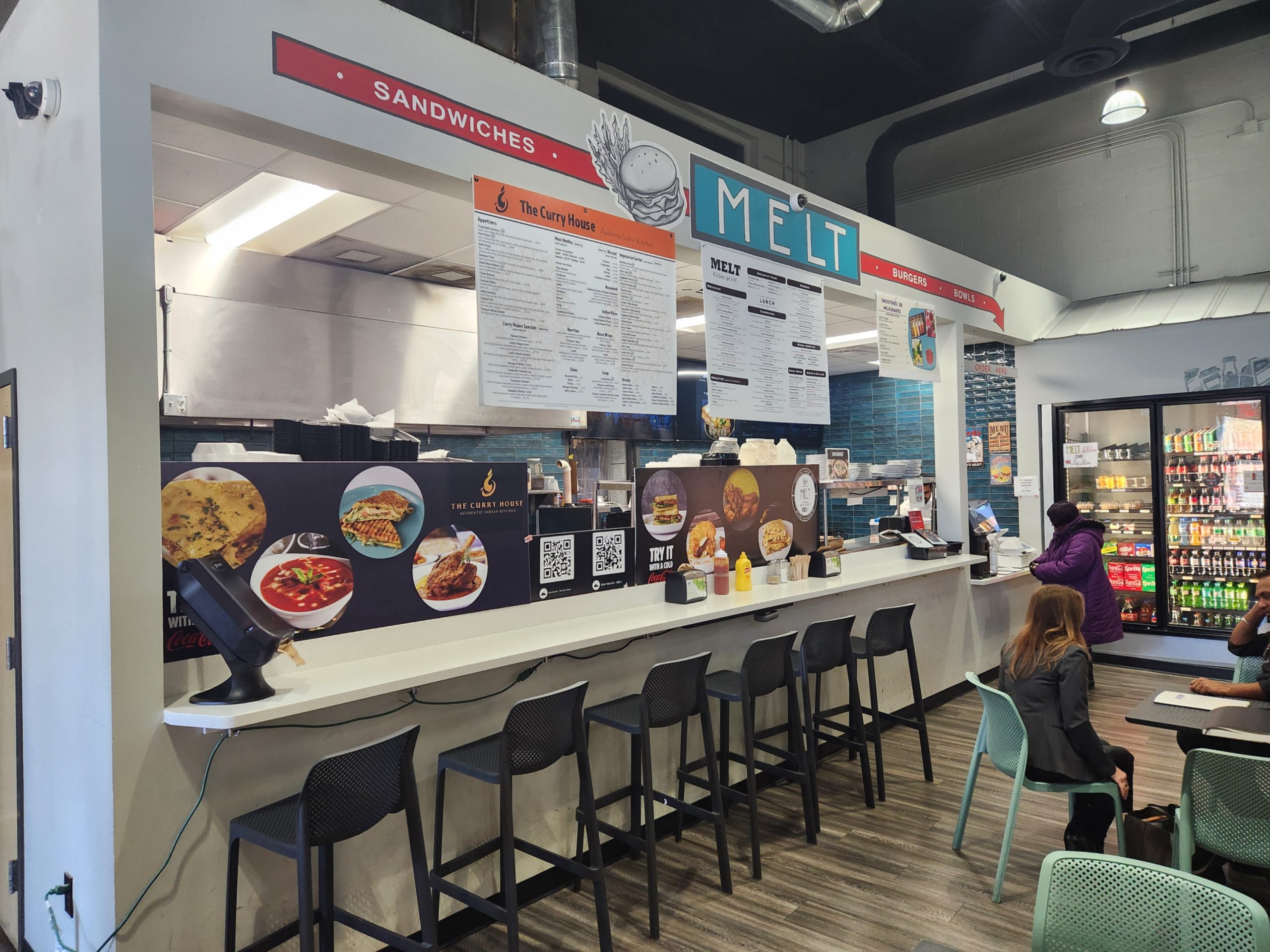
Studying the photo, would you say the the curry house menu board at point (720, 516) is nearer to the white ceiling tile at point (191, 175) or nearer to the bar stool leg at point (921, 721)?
the bar stool leg at point (921, 721)

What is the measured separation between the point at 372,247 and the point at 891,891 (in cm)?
397

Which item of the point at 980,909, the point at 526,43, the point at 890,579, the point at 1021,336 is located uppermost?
the point at 526,43

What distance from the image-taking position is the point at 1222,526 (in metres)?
6.10

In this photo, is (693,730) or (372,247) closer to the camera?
(693,730)

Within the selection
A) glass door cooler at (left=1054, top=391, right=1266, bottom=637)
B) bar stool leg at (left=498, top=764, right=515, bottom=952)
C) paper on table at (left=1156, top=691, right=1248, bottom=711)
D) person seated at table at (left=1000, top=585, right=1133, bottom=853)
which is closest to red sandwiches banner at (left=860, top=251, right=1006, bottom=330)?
glass door cooler at (left=1054, top=391, right=1266, bottom=637)

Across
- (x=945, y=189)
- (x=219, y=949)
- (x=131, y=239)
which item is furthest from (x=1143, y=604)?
(x=131, y=239)

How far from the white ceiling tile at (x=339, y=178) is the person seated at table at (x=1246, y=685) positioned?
343cm

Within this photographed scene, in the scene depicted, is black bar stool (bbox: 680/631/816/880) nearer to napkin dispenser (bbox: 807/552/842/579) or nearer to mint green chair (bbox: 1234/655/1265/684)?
napkin dispenser (bbox: 807/552/842/579)

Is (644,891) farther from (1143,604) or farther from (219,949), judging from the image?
(1143,604)

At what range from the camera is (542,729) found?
258 cm

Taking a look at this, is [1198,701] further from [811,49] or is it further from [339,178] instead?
[811,49]

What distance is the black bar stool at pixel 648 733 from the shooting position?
9.46 ft

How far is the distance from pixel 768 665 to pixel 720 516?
0.89m

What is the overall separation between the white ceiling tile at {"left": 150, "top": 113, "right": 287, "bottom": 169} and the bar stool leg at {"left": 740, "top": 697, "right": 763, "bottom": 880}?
2.78 meters
